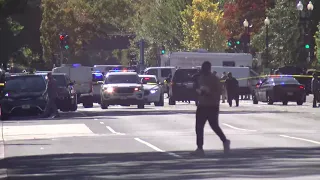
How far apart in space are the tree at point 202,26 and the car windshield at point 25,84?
1700 inches

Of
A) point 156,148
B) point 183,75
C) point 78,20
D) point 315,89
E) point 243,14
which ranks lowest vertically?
point 156,148

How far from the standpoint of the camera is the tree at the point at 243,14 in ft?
267

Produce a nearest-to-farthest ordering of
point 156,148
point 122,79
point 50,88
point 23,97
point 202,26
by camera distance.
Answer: point 156,148 < point 23,97 < point 50,88 < point 122,79 < point 202,26

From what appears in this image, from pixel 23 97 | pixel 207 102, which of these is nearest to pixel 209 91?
pixel 207 102

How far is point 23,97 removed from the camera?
1407 inches

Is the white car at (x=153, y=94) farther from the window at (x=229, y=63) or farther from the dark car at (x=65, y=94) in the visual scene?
the window at (x=229, y=63)

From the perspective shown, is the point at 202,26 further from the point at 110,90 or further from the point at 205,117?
the point at 205,117

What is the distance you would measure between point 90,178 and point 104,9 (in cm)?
8444

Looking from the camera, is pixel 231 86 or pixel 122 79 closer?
pixel 122 79

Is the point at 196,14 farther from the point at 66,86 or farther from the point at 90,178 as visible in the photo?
the point at 90,178

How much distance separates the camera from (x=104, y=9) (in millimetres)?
98875

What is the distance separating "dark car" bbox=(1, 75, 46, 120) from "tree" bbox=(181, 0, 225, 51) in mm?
43426

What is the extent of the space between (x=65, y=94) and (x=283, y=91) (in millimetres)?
11371

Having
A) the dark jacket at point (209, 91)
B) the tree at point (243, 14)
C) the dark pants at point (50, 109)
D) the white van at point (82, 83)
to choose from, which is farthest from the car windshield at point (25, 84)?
the tree at point (243, 14)
